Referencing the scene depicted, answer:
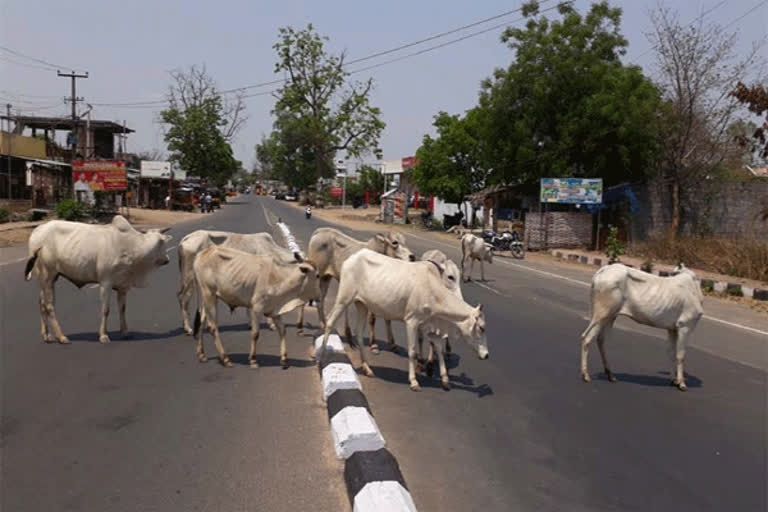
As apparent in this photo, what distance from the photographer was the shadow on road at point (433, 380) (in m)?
6.95

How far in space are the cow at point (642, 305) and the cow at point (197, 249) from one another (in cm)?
373

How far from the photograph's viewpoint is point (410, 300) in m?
6.88

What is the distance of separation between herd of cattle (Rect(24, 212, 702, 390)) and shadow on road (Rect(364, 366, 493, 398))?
0.15m

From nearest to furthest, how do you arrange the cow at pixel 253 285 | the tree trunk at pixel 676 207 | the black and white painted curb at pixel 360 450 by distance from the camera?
the black and white painted curb at pixel 360 450 < the cow at pixel 253 285 < the tree trunk at pixel 676 207

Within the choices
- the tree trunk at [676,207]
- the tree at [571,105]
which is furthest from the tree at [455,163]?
the tree trunk at [676,207]

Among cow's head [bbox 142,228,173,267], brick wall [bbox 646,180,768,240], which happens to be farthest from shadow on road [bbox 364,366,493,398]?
brick wall [bbox 646,180,768,240]

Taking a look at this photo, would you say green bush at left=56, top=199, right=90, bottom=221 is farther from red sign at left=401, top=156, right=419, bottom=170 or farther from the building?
red sign at left=401, top=156, right=419, bottom=170

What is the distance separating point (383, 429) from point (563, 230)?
24202mm

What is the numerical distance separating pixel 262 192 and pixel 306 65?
82.7m

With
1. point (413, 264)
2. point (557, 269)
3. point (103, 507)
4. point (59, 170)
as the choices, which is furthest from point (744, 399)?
point (59, 170)

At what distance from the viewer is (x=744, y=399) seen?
719cm

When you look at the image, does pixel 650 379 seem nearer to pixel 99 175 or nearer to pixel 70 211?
pixel 70 211

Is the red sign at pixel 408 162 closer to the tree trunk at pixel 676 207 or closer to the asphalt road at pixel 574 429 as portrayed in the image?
the tree trunk at pixel 676 207

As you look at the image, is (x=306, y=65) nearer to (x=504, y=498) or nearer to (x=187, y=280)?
(x=187, y=280)
